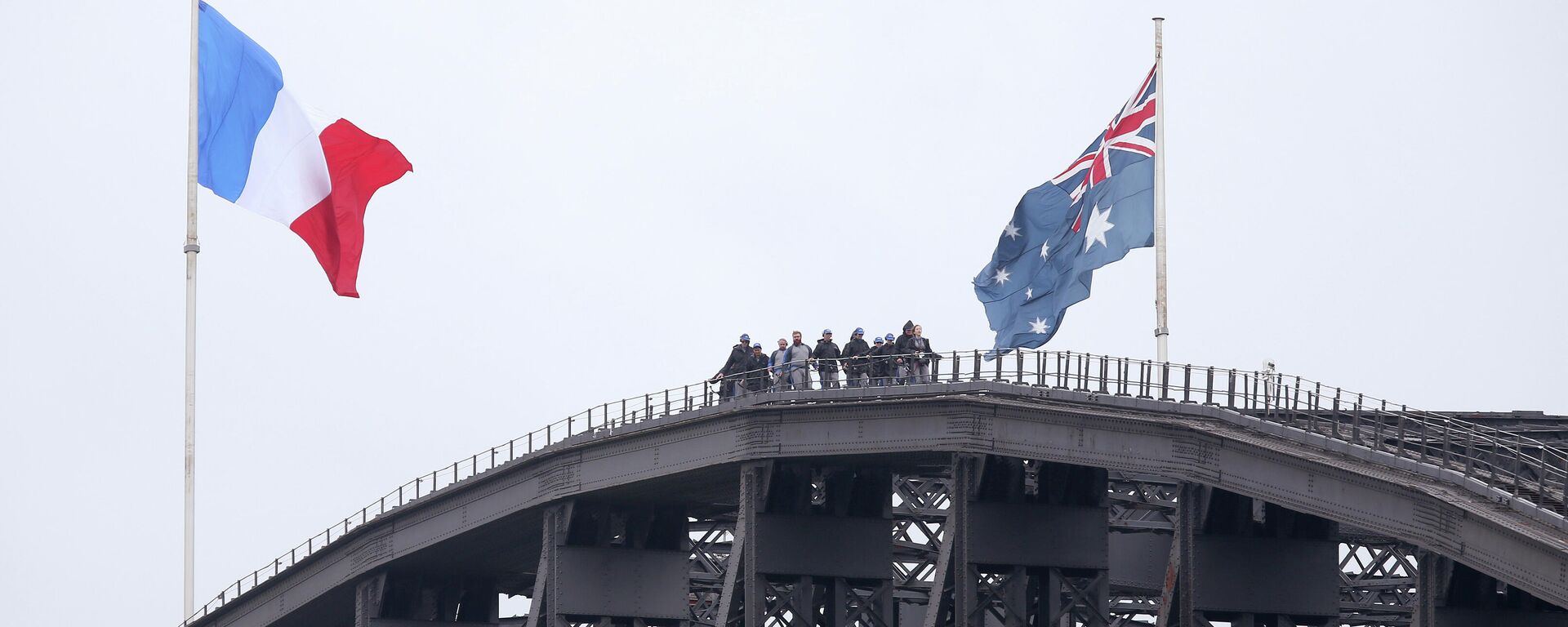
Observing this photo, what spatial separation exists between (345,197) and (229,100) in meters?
3.21

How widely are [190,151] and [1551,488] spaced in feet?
86.1

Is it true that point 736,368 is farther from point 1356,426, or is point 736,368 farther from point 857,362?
point 1356,426

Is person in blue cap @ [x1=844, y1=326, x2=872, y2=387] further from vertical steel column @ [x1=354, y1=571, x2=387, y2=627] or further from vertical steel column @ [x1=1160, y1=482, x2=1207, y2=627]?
vertical steel column @ [x1=354, y1=571, x2=387, y2=627]

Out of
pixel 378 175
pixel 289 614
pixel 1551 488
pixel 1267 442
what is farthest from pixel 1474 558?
pixel 289 614

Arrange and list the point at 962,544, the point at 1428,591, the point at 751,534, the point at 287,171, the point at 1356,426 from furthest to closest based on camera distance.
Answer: the point at 751,534, the point at 962,544, the point at 287,171, the point at 1356,426, the point at 1428,591

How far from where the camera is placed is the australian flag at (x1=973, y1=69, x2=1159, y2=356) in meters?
57.4

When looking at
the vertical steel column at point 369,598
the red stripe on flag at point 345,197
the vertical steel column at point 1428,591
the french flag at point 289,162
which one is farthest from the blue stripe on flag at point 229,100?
the vertical steel column at point 1428,591

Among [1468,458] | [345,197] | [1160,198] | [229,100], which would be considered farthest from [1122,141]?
[229,100]

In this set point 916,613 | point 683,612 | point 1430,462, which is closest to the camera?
point 1430,462

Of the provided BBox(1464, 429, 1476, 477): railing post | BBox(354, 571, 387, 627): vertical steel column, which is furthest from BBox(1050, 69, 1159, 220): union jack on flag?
BBox(354, 571, 387, 627): vertical steel column

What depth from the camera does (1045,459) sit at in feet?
174

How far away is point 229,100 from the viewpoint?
173 feet

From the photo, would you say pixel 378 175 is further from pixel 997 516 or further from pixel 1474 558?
pixel 1474 558

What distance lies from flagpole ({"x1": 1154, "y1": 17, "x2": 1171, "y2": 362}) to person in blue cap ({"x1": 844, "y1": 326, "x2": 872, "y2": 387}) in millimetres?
6316
